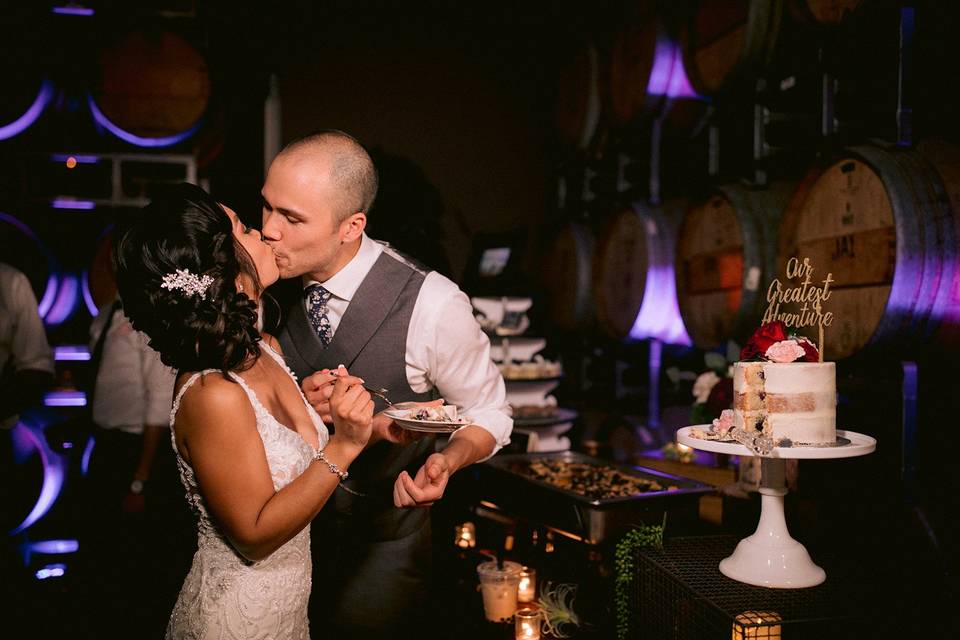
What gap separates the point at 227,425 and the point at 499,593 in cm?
154

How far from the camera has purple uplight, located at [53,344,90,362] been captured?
416 cm

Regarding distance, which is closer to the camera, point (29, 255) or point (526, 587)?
point (526, 587)

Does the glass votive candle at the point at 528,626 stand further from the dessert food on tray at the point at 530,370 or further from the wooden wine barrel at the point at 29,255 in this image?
the wooden wine barrel at the point at 29,255

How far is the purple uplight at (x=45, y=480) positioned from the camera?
4.07 metres

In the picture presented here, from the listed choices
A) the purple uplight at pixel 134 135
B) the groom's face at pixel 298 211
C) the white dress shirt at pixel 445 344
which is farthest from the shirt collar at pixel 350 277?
the purple uplight at pixel 134 135

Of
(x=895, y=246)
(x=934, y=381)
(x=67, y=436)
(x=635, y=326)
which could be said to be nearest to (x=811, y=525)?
(x=934, y=381)

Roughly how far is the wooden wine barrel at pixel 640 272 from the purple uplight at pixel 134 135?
2.27 metres

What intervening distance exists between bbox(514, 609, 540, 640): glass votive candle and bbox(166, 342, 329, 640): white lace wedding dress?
957mm

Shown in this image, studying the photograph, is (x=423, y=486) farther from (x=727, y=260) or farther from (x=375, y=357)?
(x=727, y=260)

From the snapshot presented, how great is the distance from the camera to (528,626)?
2.43 m

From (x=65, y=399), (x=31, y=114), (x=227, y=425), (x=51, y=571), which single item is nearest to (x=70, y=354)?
(x=65, y=399)

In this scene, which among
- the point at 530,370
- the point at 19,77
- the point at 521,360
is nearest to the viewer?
the point at 19,77

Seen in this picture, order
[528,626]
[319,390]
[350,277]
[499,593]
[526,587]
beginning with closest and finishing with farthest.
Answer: [319,390]
[350,277]
[528,626]
[499,593]
[526,587]

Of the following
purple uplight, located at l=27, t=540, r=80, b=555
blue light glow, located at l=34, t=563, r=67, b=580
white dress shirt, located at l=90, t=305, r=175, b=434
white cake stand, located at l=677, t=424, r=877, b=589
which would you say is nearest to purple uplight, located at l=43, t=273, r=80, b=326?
white dress shirt, located at l=90, t=305, r=175, b=434
